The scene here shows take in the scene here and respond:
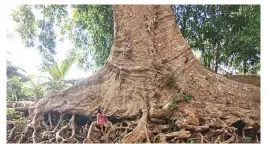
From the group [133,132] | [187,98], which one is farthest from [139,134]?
[187,98]

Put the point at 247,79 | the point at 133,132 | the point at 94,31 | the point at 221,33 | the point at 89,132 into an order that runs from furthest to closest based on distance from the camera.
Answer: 1. the point at 94,31
2. the point at 221,33
3. the point at 247,79
4. the point at 89,132
5. the point at 133,132

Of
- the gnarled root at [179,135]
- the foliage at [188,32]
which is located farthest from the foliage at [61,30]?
the gnarled root at [179,135]

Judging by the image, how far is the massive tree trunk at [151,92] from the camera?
4.32 m

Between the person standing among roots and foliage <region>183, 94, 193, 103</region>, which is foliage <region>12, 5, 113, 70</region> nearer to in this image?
the person standing among roots

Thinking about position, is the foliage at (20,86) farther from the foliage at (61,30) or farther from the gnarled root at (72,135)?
the gnarled root at (72,135)

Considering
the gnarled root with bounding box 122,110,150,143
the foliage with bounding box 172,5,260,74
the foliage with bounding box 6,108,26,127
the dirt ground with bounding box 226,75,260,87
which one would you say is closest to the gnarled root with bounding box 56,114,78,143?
the foliage with bounding box 6,108,26,127

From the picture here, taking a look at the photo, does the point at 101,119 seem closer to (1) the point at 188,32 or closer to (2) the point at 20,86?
(2) the point at 20,86

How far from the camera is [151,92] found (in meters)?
4.48

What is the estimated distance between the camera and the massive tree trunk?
432 centimetres

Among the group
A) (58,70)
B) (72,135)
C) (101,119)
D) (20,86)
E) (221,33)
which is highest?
(221,33)

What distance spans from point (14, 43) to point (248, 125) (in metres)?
2.82

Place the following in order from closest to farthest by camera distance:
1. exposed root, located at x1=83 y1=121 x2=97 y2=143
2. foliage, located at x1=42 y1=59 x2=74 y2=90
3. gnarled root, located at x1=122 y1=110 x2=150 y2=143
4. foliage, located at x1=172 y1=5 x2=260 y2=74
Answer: gnarled root, located at x1=122 y1=110 x2=150 y2=143, exposed root, located at x1=83 y1=121 x2=97 y2=143, foliage, located at x1=42 y1=59 x2=74 y2=90, foliage, located at x1=172 y1=5 x2=260 y2=74

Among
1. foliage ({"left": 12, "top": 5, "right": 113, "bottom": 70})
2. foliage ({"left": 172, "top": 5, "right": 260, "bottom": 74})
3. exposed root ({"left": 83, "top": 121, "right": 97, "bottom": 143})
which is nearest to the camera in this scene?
exposed root ({"left": 83, "top": 121, "right": 97, "bottom": 143})

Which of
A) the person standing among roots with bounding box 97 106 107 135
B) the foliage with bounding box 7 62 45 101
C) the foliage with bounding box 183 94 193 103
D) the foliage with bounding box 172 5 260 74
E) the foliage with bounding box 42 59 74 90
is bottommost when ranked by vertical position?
the person standing among roots with bounding box 97 106 107 135
